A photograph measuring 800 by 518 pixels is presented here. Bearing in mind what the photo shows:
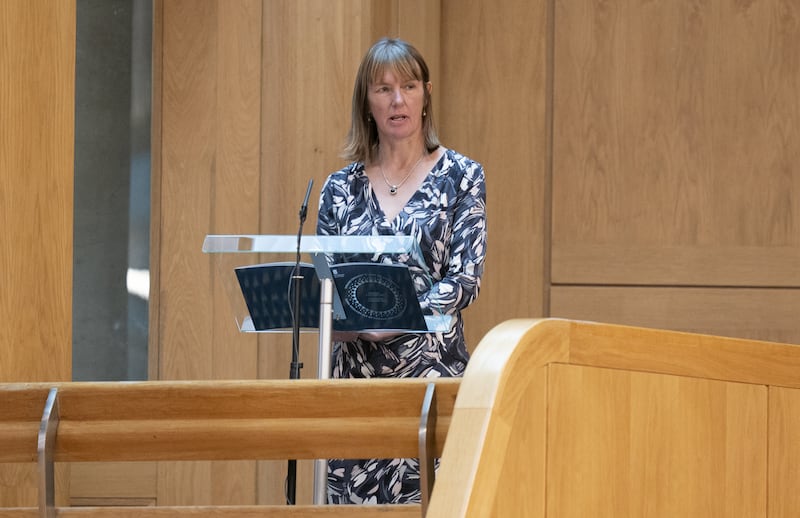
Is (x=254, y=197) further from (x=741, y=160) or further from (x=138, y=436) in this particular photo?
(x=138, y=436)

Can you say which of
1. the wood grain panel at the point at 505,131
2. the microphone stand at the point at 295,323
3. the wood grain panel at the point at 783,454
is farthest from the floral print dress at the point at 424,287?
the wood grain panel at the point at 505,131

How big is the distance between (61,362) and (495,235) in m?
2.04

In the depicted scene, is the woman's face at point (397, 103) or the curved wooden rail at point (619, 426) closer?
the curved wooden rail at point (619, 426)

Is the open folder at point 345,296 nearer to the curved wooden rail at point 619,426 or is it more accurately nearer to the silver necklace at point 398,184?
the silver necklace at point 398,184

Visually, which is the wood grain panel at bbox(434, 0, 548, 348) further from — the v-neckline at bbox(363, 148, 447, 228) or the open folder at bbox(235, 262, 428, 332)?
the open folder at bbox(235, 262, 428, 332)

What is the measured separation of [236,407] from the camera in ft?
5.50

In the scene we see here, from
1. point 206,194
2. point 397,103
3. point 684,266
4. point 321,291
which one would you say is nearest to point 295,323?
point 321,291

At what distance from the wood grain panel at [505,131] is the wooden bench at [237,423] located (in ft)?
8.85

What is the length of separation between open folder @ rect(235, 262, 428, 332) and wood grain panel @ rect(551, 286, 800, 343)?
2016 mm

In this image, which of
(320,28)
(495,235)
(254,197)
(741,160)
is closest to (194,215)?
(254,197)

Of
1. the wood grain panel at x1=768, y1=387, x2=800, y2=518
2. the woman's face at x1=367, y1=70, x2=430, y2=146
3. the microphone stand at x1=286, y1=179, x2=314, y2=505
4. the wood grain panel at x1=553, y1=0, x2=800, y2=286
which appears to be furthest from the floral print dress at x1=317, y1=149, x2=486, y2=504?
the wood grain panel at x1=553, y1=0, x2=800, y2=286

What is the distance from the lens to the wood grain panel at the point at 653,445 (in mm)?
1397

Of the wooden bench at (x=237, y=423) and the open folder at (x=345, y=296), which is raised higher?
the open folder at (x=345, y=296)

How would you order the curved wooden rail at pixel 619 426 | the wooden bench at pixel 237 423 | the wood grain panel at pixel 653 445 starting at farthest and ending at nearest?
1. the wooden bench at pixel 237 423
2. the wood grain panel at pixel 653 445
3. the curved wooden rail at pixel 619 426
